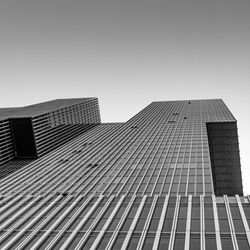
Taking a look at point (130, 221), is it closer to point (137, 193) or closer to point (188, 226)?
point (188, 226)

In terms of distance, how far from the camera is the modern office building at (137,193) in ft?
124

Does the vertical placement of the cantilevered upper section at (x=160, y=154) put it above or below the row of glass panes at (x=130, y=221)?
below

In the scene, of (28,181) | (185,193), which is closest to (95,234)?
(185,193)

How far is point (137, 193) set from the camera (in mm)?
76000

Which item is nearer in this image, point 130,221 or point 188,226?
point 188,226

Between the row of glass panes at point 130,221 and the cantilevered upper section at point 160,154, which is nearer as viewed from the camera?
the row of glass panes at point 130,221

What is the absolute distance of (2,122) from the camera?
181125 millimetres

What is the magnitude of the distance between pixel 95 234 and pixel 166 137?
91002mm

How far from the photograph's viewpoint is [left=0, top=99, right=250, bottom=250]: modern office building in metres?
37.8

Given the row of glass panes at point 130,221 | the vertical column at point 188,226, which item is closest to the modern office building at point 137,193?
A: the vertical column at point 188,226

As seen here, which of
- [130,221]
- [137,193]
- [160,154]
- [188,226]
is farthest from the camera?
[160,154]

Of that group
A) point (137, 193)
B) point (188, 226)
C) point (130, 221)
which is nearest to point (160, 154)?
point (137, 193)

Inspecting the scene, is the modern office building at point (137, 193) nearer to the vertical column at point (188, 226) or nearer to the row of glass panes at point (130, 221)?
the vertical column at point (188, 226)

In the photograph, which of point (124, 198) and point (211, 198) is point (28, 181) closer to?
point (124, 198)
